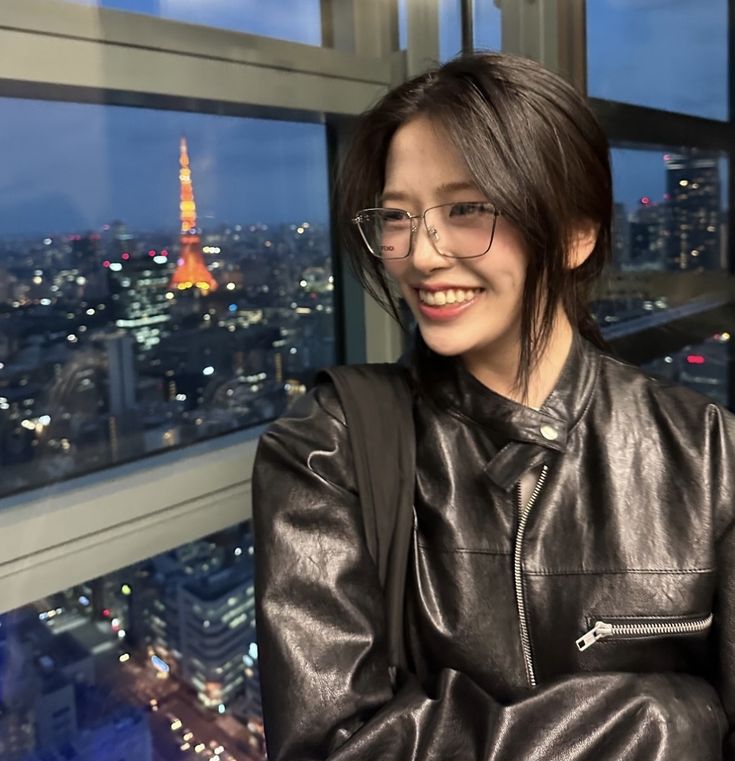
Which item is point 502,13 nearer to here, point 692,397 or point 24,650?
point 692,397

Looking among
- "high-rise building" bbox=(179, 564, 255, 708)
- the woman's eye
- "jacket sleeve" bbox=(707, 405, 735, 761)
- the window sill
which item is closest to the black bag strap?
the woman's eye

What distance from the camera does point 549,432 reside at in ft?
3.01

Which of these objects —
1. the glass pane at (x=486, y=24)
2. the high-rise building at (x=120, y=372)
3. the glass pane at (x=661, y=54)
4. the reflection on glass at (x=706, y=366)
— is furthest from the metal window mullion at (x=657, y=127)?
the high-rise building at (x=120, y=372)

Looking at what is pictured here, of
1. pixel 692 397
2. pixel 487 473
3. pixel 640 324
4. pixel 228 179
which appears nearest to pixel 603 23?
pixel 640 324

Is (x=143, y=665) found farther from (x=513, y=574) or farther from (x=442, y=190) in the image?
(x=442, y=190)

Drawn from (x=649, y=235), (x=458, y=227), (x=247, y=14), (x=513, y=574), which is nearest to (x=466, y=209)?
(x=458, y=227)

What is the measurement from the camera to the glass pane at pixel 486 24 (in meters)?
1.67

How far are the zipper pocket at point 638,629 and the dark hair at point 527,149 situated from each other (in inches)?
11.7

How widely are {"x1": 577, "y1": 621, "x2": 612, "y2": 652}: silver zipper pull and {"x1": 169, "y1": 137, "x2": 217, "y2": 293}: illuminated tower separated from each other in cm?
89

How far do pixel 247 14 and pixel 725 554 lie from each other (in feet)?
3.93

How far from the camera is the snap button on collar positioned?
36.0 inches

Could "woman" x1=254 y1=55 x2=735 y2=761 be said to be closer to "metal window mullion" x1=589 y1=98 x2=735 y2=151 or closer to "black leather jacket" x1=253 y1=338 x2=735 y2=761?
"black leather jacket" x1=253 y1=338 x2=735 y2=761

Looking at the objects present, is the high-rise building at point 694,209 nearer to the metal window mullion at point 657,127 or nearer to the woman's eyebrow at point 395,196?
the metal window mullion at point 657,127

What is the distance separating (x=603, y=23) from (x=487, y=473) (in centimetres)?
117
